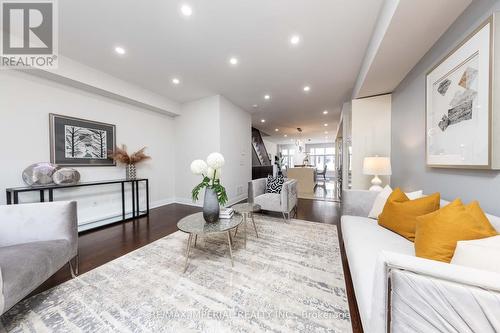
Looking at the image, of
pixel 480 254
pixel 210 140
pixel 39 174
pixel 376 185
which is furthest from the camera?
pixel 210 140

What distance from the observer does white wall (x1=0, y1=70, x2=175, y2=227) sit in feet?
7.66

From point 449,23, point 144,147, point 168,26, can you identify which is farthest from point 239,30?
point 144,147

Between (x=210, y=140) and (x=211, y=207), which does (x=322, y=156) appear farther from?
(x=211, y=207)

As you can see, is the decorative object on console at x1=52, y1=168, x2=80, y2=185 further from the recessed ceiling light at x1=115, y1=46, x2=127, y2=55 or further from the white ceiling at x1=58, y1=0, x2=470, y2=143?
the recessed ceiling light at x1=115, y1=46, x2=127, y2=55

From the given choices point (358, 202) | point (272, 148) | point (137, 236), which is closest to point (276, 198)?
point (358, 202)

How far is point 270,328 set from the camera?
1.13 metres

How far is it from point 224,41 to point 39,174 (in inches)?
123

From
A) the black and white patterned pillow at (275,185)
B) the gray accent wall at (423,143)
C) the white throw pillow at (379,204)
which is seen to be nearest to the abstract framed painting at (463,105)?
the gray accent wall at (423,143)

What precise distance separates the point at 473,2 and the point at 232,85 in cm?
310

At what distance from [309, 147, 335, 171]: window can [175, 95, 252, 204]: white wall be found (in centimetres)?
926

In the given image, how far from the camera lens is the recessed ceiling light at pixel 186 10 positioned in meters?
1.79

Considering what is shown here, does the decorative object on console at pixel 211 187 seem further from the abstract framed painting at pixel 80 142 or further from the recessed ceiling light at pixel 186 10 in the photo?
the abstract framed painting at pixel 80 142

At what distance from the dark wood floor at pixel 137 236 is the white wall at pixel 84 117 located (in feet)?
2.15

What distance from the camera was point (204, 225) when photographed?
1.82 meters
